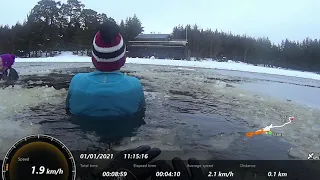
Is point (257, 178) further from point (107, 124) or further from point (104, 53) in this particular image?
point (104, 53)

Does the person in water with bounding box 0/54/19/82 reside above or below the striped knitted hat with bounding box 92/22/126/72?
below

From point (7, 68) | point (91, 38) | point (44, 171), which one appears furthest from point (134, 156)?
point (7, 68)

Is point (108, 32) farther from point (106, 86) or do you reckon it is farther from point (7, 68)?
point (7, 68)

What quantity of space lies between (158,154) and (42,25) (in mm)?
6744

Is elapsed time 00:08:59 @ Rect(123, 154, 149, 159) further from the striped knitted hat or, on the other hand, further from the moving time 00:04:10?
the striped knitted hat

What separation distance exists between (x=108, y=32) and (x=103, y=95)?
835 mm

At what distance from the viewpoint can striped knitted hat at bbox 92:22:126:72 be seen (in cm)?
371

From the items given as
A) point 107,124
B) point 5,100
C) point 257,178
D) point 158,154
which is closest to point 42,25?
point 5,100

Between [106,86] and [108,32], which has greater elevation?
[108,32]

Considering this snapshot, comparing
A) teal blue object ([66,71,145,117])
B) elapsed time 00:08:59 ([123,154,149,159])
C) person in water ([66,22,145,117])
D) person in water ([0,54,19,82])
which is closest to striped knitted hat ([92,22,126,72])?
person in water ([66,22,145,117])

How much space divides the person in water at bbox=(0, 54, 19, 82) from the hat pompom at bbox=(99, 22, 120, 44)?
4950 millimetres

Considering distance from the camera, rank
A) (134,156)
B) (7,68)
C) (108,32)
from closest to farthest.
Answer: (134,156)
(108,32)
(7,68)

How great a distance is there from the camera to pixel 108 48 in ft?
12.4

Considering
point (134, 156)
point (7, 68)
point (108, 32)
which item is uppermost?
point (108, 32)
